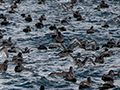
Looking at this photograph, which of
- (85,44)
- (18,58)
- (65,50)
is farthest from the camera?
(85,44)

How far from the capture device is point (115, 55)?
28.3 m

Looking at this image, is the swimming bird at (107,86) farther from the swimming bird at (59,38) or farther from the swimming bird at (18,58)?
the swimming bird at (59,38)

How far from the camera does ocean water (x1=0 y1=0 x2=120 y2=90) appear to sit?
76.9 ft

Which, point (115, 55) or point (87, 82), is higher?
point (115, 55)

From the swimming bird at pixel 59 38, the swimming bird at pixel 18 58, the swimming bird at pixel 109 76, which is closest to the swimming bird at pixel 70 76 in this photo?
the swimming bird at pixel 109 76

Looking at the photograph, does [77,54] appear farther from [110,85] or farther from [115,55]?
[110,85]

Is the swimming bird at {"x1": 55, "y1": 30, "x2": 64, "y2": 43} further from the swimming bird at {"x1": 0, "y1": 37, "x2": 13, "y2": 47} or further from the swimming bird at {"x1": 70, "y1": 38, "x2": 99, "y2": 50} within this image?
the swimming bird at {"x1": 0, "y1": 37, "x2": 13, "y2": 47}

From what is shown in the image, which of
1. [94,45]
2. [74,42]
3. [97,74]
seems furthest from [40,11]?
[97,74]

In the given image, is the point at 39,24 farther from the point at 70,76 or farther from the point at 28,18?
the point at 70,76

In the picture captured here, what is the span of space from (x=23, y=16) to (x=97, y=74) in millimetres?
15589

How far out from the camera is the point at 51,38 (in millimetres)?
32469

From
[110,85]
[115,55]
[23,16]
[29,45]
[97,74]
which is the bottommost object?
[110,85]

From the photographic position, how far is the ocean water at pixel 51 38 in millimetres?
23438

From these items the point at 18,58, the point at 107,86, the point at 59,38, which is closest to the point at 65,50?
the point at 59,38
